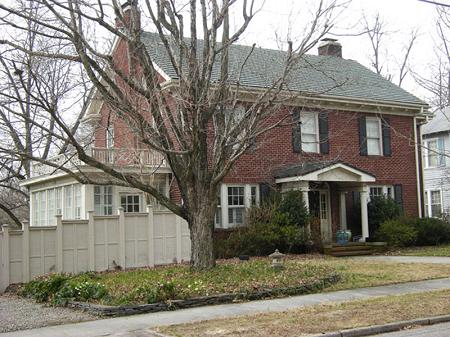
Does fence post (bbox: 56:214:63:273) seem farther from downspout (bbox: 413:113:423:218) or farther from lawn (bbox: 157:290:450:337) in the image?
downspout (bbox: 413:113:423:218)

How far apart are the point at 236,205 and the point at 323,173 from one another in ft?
11.9

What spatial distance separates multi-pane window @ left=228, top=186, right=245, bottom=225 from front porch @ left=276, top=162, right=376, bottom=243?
68.1 inches

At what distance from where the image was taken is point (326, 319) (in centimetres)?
1033

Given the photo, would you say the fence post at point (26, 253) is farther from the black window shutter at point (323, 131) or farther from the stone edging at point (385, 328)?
the black window shutter at point (323, 131)

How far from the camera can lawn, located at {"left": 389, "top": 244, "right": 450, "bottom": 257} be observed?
2317cm

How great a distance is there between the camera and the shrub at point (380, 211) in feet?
88.4

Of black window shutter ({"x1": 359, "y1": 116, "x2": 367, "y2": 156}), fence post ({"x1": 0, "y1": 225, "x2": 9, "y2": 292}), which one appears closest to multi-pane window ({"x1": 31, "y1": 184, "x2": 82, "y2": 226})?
fence post ({"x1": 0, "y1": 225, "x2": 9, "y2": 292})

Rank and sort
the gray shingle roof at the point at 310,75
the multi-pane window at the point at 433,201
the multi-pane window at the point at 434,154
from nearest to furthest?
the gray shingle roof at the point at 310,75
the multi-pane window at the point at 434,154
the multi-pane window at the point at 433,201

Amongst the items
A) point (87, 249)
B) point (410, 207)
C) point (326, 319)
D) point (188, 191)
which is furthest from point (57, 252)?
point (410, 207)

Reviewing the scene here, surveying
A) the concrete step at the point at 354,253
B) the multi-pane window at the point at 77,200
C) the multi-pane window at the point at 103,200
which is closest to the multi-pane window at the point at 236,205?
the concrete step at the point at 354,253

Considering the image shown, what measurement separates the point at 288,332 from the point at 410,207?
70.5ft

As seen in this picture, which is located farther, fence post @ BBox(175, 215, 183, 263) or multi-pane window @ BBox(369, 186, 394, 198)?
multi-pane window @ BBox(369, 186, 394, 198)

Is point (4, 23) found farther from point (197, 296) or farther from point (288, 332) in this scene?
point (288, 332)

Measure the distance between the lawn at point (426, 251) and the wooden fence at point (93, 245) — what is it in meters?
9.10
